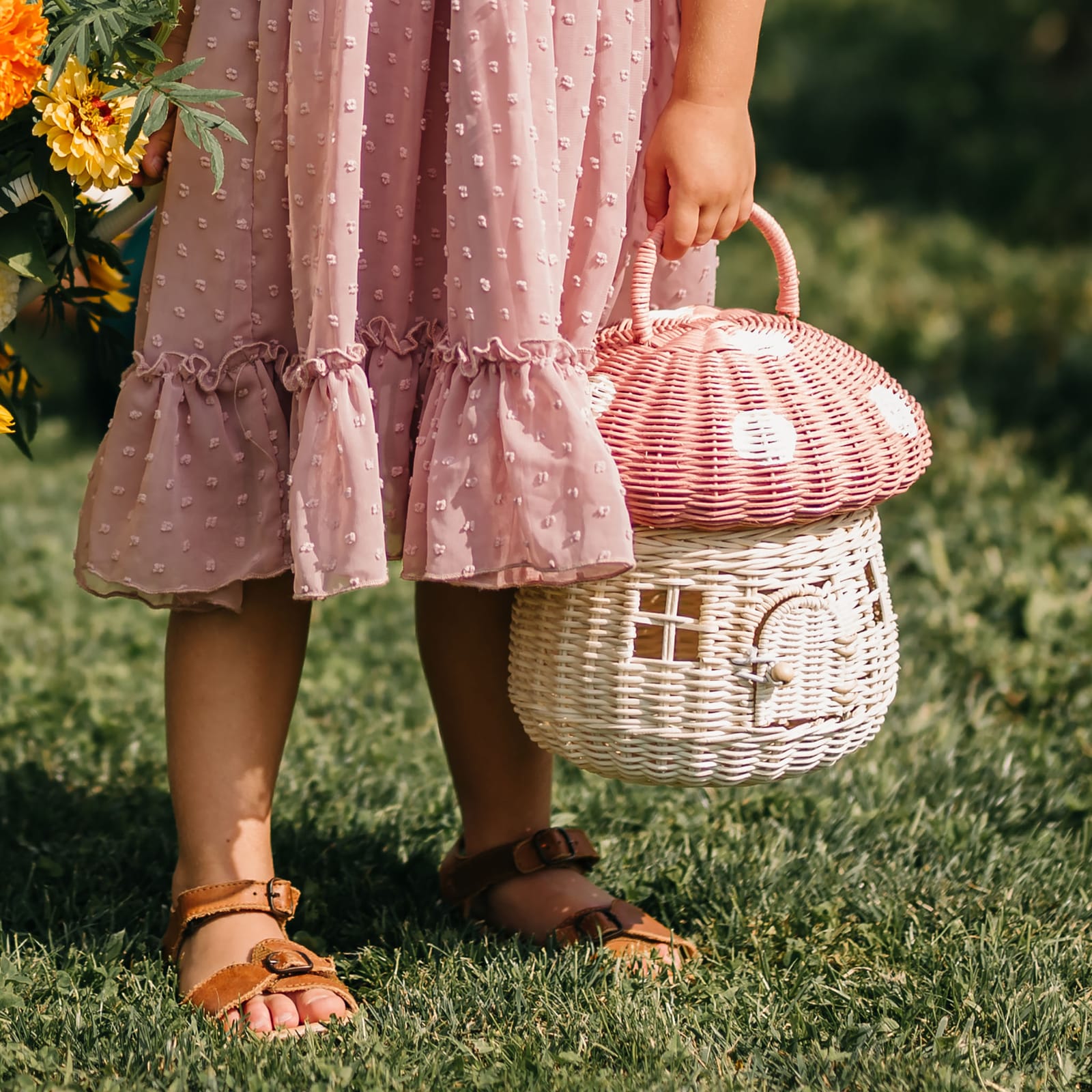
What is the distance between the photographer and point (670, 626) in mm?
1577

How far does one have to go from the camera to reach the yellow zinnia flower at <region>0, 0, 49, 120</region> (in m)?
1.41

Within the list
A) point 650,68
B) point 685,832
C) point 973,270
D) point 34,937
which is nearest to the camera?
point 650,68

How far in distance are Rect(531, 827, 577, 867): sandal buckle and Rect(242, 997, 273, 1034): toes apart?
44 cm

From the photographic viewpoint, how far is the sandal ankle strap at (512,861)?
1.92 m

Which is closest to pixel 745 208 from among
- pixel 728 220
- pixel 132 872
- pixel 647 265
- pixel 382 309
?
pixel 728 220

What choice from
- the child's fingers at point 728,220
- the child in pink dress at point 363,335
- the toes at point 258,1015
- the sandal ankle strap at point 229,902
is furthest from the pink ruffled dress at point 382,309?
the toes at point 258,1015

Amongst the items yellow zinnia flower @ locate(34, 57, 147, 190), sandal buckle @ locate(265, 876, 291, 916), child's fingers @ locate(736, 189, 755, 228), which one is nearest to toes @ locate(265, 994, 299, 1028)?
sandal buckle @ locate(265, 876, 291, 916)

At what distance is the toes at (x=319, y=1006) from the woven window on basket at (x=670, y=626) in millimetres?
529

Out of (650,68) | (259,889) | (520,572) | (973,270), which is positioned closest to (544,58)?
(650,68)

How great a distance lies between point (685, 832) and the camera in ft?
7.15

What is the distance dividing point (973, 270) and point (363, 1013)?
16.3 ft

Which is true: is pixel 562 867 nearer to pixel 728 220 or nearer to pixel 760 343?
pixel 760 343

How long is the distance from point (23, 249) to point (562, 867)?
1.02 m

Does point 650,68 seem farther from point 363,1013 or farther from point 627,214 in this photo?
point 363,1013
